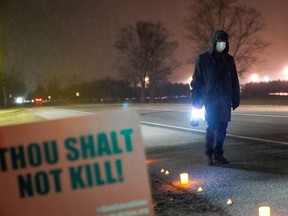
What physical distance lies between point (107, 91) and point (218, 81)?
96449 millimetres

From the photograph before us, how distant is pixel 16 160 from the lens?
3432 mm

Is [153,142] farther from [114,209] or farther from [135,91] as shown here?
[135,91]

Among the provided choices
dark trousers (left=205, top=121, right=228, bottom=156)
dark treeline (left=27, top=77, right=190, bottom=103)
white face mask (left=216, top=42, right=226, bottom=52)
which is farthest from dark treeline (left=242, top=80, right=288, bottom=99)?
white face mask (left=216, top=42, right=226, bottom=52)

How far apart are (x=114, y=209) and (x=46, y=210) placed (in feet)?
1.43

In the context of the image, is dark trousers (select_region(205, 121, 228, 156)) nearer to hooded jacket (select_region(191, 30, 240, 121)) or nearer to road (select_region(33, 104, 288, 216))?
hooded jacket (select_region(191, 30, 240, 121))

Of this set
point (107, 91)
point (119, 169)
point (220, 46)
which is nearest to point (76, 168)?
point (119, 169)

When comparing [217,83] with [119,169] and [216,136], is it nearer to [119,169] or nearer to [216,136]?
[216,136]

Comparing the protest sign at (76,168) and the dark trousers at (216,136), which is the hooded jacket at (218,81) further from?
the protest sign at (76,168)

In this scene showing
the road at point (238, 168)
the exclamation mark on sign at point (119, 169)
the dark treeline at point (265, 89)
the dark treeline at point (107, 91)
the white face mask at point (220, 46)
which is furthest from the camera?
the dark treeline at point (107, 91)

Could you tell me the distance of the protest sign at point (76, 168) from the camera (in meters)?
3.38

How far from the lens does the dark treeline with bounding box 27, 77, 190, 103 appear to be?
272ft

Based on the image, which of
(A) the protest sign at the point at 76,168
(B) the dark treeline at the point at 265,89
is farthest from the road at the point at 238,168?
(B) the dark treeline at the point at 265,89

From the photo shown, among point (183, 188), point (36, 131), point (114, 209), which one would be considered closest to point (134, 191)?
point (114, 209)

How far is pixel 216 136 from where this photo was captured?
8.32 meters
